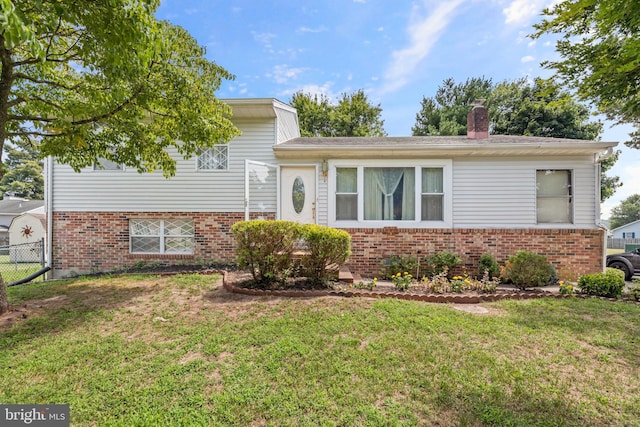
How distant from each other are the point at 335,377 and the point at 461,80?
2469 cm

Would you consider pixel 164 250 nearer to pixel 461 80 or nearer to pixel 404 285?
pixel 404 285

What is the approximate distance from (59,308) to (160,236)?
11.0 ft

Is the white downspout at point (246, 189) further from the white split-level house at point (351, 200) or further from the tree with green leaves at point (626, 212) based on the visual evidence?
the tree with green leaves at point (626, 212)

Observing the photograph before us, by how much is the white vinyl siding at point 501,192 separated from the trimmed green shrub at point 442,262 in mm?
973

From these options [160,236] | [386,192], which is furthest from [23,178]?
[386,192]

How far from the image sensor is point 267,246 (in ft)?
16.0

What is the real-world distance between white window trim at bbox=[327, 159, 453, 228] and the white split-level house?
27 millimetres

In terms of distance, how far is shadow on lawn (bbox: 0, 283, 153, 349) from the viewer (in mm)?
3617

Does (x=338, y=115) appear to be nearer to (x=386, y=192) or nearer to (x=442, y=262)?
(x=386, y=192)

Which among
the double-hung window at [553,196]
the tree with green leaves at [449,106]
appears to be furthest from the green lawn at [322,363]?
the tree with green leaves at [449,106]

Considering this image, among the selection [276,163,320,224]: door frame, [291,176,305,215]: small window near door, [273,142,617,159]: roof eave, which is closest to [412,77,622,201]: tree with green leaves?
[273,142,617,159]: roof eave

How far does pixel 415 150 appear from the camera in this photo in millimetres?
6859

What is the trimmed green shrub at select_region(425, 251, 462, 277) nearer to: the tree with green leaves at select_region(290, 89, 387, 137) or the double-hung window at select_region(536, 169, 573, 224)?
the double-hung window at select_region(536, 169, 573, 224)

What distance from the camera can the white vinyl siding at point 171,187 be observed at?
7441 mm
